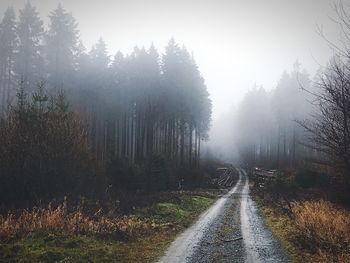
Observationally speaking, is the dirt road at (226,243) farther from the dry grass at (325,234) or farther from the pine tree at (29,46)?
the pine tree at (29,46)

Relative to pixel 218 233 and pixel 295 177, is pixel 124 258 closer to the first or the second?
pixel 218 233

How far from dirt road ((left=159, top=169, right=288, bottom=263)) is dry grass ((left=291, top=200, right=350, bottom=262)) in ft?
3.28

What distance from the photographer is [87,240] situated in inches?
530

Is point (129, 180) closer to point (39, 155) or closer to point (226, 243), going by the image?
point (39, 155)

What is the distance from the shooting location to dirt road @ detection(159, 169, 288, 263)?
12.2m

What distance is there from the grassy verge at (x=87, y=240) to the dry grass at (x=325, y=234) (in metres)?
4.94

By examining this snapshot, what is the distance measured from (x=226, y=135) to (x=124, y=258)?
12921 centimetres

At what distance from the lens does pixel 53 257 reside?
11.1 meters

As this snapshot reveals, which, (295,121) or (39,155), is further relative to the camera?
(39,155)

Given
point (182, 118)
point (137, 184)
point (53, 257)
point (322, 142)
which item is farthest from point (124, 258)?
point (182, 118)

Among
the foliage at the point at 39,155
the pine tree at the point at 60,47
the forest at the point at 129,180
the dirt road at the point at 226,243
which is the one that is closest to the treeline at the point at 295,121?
the forest at the point at 129,180

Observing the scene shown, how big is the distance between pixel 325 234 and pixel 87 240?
828 cm

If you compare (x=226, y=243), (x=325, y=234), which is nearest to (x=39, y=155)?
(x=226, y=243)

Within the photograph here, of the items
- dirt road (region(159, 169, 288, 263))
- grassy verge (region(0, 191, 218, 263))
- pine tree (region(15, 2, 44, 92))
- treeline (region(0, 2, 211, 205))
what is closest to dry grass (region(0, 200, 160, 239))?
grassy verge (region(0, 191, 218, 263))
